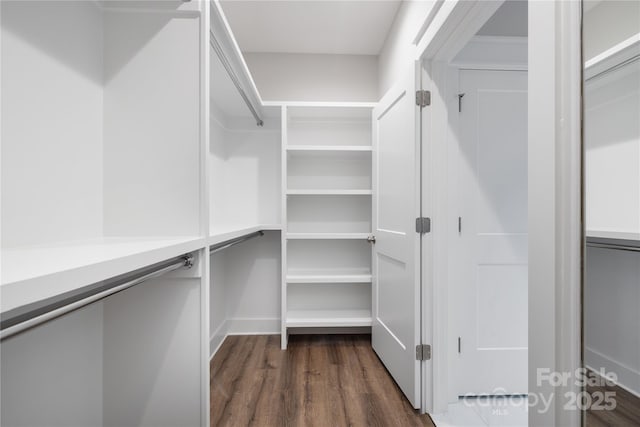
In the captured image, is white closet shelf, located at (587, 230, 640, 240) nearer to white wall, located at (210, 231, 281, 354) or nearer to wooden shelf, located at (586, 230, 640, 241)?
wooden shelf, located at (586, 230, 640, 241)

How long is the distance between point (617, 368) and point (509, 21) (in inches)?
68.9

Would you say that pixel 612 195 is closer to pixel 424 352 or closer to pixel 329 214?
pixel 424 352

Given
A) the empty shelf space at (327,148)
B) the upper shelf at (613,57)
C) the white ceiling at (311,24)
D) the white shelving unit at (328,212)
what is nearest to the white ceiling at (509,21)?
the white ceiling at (311,24)

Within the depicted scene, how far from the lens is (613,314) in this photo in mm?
682

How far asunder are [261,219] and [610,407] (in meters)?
2.36

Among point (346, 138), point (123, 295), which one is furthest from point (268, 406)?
point (346, 138)

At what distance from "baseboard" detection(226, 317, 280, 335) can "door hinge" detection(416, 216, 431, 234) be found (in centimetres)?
163

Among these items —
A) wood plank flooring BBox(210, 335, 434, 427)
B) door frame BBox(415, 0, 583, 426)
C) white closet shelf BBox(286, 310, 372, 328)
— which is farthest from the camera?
white closet shelf BBox(286, 310, 372, 328)

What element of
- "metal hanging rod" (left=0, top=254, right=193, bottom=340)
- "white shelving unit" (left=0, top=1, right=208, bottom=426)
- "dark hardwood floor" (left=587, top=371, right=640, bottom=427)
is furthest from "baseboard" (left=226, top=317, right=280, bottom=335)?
"dark hardwood floor" (left=587, top=371, right=640, bottom=427)

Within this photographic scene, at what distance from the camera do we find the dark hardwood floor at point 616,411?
2.11 feet

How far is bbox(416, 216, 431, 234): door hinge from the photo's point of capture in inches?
62.3

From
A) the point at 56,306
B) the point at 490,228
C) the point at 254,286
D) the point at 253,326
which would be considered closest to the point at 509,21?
the point at 490,228

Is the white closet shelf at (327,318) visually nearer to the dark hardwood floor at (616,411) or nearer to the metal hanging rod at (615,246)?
the dark hardwood floor at (616,411)

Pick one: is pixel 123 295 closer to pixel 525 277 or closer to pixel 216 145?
pixel 216 145
